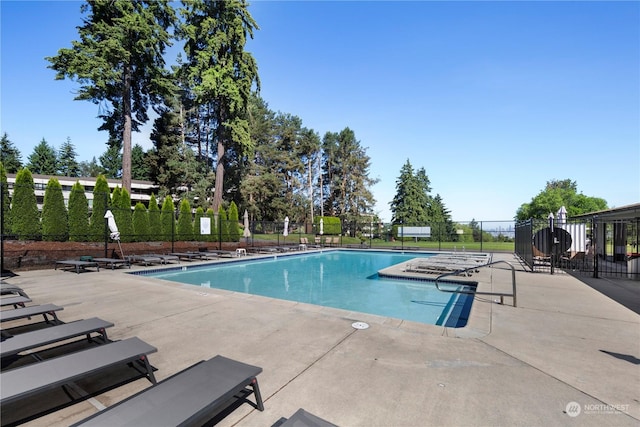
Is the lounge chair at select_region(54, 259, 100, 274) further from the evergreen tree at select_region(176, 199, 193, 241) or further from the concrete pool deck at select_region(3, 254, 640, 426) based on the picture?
the evergreen tree at select_region(176, 199, 193, 241)

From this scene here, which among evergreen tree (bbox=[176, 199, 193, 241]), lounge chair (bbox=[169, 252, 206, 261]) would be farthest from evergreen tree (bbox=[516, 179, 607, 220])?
lounge chair (bbox=[169, 252, 206, 261])

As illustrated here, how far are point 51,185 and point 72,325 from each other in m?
11.9

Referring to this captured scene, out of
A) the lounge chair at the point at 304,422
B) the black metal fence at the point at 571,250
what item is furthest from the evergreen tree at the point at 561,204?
the lounge chair at the point at 304,422

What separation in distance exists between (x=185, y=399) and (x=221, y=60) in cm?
2454

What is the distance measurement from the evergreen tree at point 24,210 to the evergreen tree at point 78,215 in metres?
1.09

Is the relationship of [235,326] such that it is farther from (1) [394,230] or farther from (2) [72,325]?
(1) [394,230]

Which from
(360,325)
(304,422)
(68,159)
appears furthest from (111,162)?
(304,422)

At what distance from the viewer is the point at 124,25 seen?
17.2m

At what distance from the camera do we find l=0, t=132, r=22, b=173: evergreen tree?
4819 cm

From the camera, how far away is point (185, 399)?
1.90 meters

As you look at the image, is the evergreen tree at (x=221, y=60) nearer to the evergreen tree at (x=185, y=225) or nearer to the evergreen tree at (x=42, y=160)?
the evergreen tree at (x=185, y=225)

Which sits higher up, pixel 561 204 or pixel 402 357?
pixel 561 204

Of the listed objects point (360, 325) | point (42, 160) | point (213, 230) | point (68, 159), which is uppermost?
point (68, 159)

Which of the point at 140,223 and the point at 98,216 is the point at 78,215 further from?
the point at 140,223
